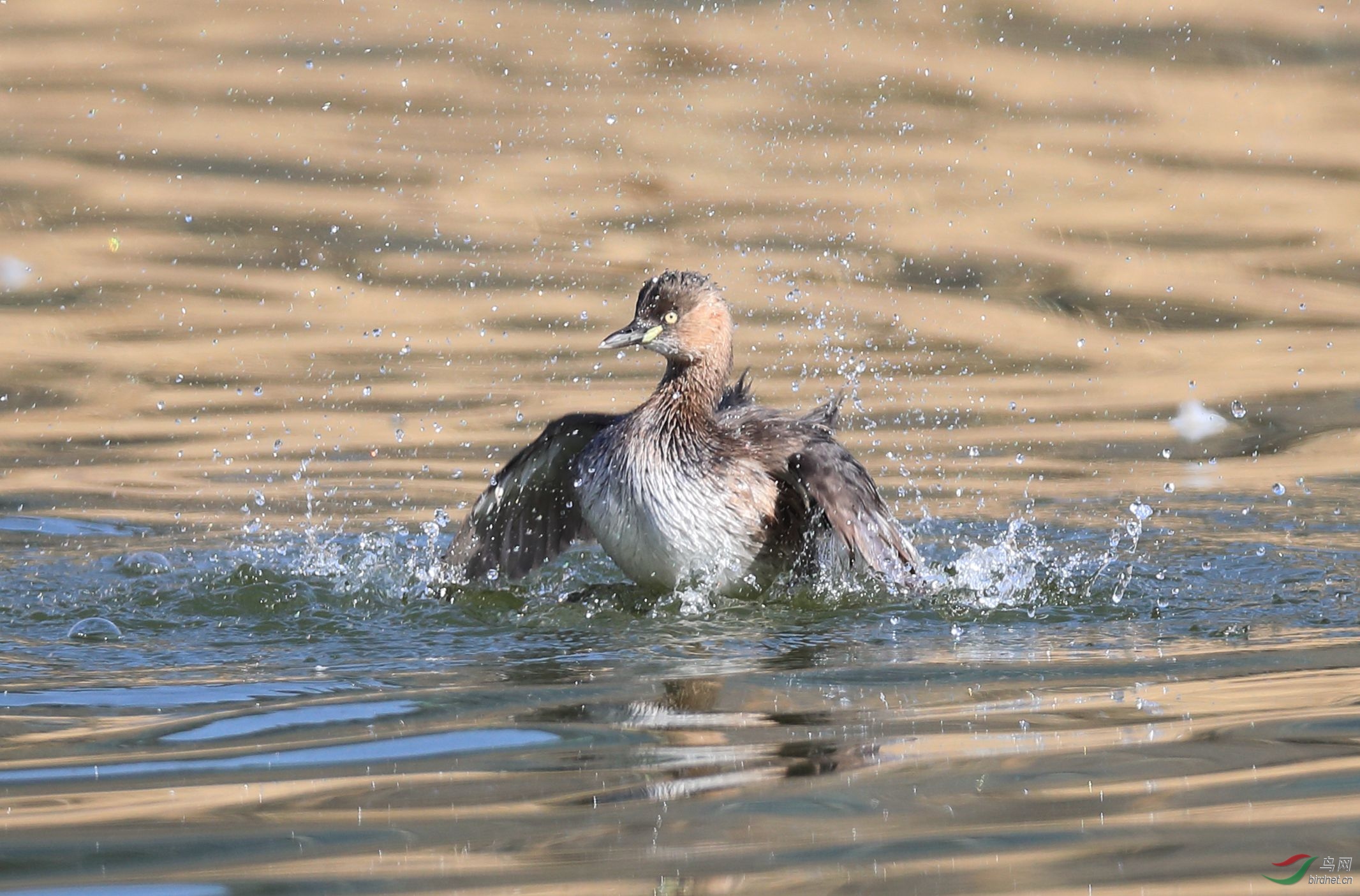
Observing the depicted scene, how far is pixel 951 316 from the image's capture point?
10805 mm

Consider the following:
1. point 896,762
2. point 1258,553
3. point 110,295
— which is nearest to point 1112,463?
point 1258,553

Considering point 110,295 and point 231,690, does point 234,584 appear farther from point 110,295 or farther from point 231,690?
point 110,295

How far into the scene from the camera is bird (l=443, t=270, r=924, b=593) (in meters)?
6.66

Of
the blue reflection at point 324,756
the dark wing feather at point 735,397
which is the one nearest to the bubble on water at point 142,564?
the dark wing feather at point 735,397

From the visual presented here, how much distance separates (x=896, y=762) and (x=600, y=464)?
275 cm

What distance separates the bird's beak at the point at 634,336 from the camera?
7039 millimetres

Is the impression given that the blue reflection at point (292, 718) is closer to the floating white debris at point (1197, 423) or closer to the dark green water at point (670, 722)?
the dark green water at point (670, 722)

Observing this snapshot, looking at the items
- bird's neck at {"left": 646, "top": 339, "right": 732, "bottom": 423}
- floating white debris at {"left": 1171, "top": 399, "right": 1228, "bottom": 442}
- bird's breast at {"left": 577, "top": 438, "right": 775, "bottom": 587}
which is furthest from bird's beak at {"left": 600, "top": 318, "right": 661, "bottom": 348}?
floating white debris at {"left": 1171, "top": 399, "right": 1228, "bottom": 442}

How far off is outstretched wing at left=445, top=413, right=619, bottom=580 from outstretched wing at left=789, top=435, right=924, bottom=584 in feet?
2.67

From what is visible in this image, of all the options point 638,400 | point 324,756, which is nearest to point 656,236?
point 638,400

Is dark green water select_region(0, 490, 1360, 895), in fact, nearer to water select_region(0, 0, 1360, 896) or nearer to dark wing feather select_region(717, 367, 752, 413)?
water select_region(0, 0, 1360, 896)

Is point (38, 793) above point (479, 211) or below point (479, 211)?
below

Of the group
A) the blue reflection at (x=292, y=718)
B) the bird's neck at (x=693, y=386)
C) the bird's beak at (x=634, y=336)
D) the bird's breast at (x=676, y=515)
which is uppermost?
the bird's beak at (x=634, y=336)

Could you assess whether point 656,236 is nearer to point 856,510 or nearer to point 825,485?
point 825,485
